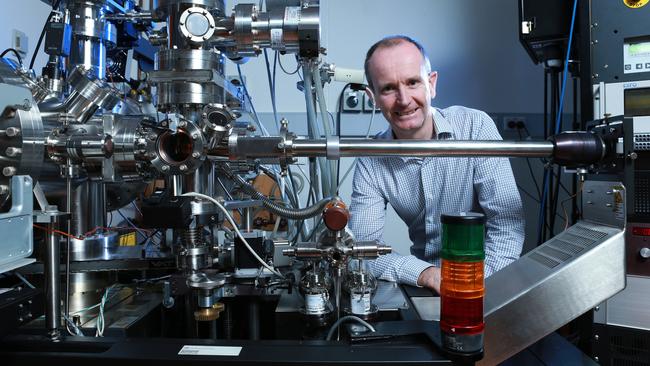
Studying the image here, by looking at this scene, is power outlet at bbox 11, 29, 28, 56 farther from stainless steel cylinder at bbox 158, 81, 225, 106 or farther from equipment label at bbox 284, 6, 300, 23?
equipment label at bbox 284, 6, 300, 23

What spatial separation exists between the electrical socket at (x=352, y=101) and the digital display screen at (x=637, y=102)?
142cm

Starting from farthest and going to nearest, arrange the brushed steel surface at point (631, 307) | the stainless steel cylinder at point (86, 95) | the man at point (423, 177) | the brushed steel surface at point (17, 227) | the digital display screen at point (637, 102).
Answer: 1. the man at point (423, 177)
2. the digital display screen at point (637, 102)
3. the brushed steel surface at point (631, 307)
4. the stainless steel cylinder at point (86, 95)
5. the brushed steel surface at point (17, 227)

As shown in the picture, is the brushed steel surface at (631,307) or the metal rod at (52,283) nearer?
the metal rod at (52,283)

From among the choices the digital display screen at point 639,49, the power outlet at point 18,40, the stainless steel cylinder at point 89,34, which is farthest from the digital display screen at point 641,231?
the power outlet at point 18,40

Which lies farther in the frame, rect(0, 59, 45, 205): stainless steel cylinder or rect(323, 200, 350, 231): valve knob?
rect(323, 200, 350, 231): valve knob

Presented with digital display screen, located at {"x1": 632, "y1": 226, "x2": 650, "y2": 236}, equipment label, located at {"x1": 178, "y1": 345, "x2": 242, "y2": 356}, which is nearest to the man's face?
digital display screen, located at {"x1": 632, "y1": 226, "x2": 650, "y2": 236}

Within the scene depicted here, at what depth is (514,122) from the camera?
2393mm

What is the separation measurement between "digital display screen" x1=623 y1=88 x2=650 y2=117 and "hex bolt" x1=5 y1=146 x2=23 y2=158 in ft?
4.39

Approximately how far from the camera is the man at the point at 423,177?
1264mm

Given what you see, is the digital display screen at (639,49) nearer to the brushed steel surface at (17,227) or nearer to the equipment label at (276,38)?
the equipment label at (276,38)

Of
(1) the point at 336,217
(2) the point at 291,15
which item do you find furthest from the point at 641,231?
(2) the point at 291,15

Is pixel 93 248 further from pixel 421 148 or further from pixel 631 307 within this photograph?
pixel 631 307

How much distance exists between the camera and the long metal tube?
0.64 meters

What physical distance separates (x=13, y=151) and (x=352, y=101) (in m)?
2.03
